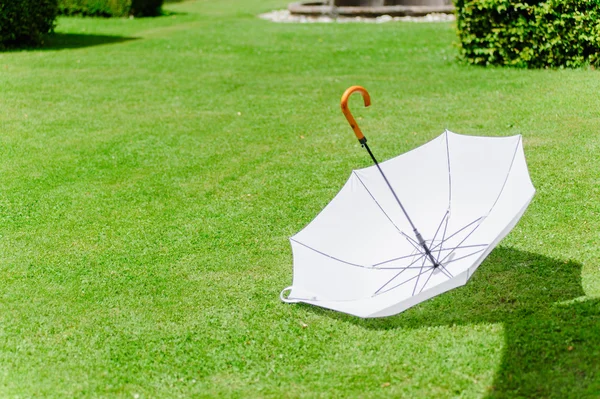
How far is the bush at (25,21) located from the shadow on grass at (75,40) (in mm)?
329

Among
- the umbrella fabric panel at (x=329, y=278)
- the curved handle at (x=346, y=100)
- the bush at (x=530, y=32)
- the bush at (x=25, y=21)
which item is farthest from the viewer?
the bush at (x=25, y=21)

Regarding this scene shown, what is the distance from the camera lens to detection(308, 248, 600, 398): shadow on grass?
4773 mm

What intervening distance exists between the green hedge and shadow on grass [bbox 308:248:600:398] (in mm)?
16187

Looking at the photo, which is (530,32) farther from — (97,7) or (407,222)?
(97,7)

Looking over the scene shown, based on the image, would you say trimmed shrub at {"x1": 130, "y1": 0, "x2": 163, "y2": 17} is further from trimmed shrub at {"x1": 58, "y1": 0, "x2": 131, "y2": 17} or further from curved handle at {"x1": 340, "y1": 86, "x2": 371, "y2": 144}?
curved handle at {"x1": 340, "y1": 86, "x2": 371, "y2": 144}

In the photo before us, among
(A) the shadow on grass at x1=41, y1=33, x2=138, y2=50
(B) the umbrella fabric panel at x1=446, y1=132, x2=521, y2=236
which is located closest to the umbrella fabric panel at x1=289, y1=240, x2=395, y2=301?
(B) the umbrella fabric panel at x1=446, y1=132, x2=521, y2=236

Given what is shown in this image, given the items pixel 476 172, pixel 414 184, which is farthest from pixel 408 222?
pixel 476 172

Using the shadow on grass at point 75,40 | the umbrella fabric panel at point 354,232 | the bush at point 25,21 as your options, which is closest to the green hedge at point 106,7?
the shadow on grass at point 75,40

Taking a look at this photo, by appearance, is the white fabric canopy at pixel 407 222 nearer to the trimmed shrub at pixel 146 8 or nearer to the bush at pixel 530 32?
the bush at pixel 530 32

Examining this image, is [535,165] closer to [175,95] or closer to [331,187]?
[331,187]

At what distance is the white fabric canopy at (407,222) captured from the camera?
5266mm

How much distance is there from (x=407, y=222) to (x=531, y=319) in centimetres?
107

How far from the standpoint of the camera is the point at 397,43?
15.6 meters

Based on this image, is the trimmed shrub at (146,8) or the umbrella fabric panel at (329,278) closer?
the umbrella fabric panel at (329,278)
